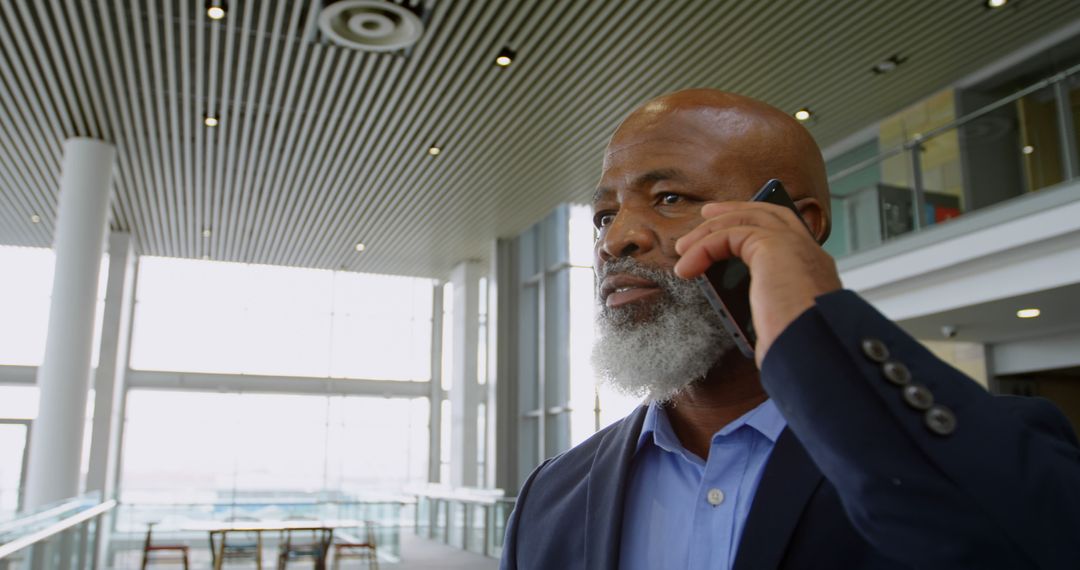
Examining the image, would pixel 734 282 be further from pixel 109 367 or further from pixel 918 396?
pixel 109 367

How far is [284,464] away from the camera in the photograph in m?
19.0

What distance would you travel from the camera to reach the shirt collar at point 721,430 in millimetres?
834

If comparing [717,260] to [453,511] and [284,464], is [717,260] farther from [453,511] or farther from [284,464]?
[284,464]

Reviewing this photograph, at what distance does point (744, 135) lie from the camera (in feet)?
2.98

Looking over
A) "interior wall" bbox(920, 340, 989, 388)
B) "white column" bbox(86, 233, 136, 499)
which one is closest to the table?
"white column" bbox(86, 233, 136, 499)

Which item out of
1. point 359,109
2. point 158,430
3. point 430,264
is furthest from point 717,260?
point 158,430

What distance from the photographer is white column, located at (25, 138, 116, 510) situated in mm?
9109

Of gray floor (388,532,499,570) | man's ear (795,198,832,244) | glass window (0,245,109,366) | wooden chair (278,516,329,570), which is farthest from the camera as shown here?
glass window (0,245,109,366)

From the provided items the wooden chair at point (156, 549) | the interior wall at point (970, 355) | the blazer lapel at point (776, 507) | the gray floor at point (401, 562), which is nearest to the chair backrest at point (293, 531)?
the gray floor at point (401, 562)

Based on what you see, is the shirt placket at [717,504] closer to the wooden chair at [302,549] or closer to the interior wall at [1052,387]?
the wooden chair at [302,549]

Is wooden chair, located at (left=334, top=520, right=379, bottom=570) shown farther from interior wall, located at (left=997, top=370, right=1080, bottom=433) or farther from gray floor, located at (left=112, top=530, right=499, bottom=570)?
interior wall, located at (left=997, top=370, right=1080, bottom=433)

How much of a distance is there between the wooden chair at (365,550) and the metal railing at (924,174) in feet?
22.9

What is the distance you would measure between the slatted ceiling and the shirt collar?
6514mm

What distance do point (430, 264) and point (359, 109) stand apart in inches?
320
